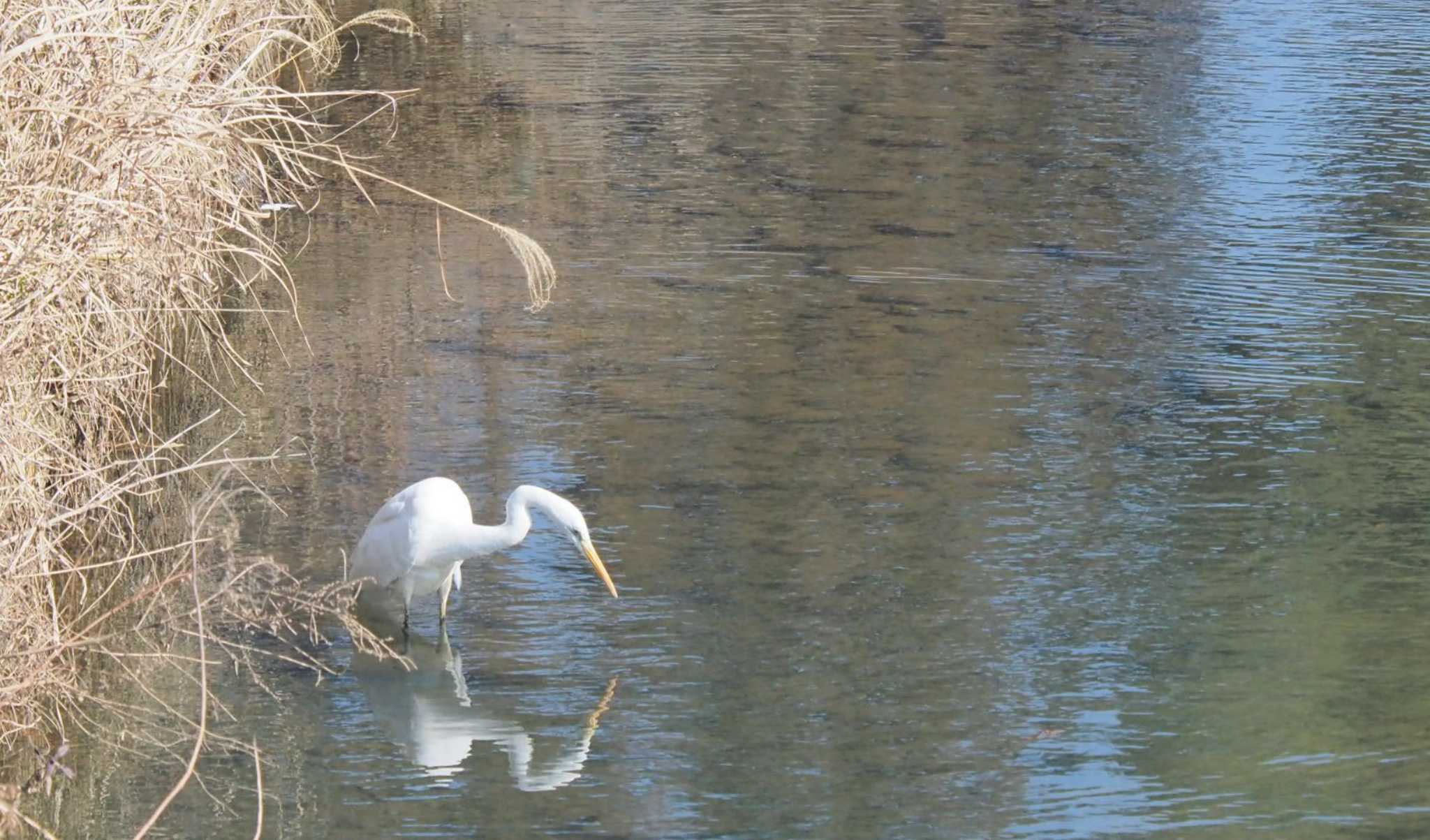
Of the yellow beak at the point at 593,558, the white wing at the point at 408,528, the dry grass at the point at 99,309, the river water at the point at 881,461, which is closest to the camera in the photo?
the dry grass at the point at 99,309

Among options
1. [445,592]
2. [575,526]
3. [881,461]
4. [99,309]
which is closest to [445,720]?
[445,592]

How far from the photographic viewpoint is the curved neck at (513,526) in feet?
18.8

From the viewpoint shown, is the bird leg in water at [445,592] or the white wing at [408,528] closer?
the white wing at [408,528]

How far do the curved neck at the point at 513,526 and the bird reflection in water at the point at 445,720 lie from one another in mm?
356

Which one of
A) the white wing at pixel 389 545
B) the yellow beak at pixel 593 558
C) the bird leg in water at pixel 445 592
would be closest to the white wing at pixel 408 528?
the white wing at pixel 389 545

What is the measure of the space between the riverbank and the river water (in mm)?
430

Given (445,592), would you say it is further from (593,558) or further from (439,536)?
(593,558)

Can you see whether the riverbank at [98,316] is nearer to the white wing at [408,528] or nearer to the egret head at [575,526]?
the white wing at [408,528]

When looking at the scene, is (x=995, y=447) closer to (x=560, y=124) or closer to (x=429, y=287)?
(x=429, y=287)

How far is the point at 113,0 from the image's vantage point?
5555 mm

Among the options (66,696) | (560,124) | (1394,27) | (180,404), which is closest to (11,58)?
(66,696)

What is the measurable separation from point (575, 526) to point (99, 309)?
5.16 ft

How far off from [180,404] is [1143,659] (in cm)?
415

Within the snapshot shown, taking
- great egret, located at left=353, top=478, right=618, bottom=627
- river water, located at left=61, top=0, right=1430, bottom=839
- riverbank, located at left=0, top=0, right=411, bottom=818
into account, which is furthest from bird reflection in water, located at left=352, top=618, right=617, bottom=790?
riverbank, located at left=0, top=0, right=411, bottom=818
